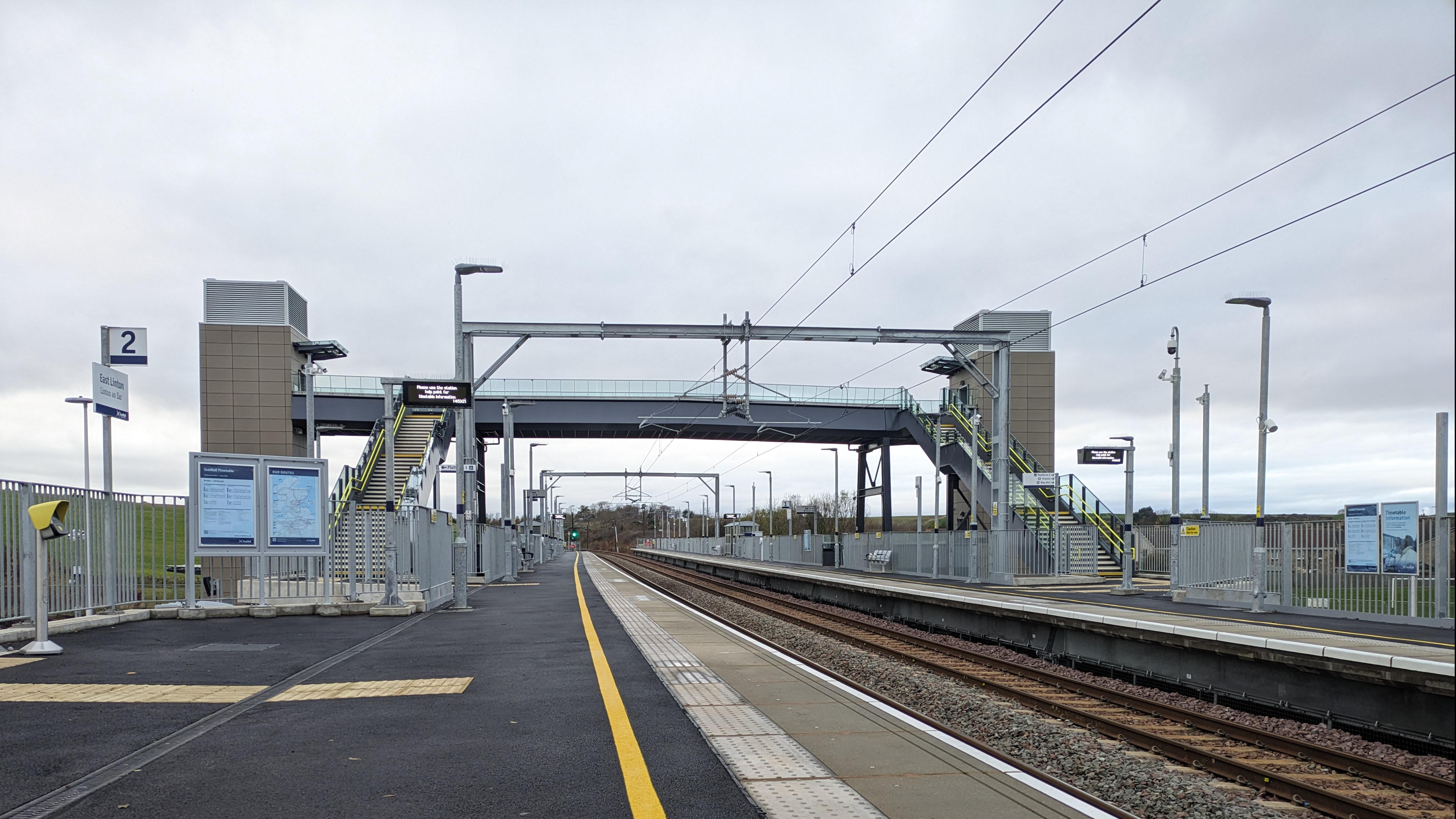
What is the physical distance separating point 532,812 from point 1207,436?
98.3 ft

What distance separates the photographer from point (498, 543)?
3812cm

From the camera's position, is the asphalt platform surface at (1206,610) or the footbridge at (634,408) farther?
the footbridge at (634,408)

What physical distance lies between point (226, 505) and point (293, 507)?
4.07 feet

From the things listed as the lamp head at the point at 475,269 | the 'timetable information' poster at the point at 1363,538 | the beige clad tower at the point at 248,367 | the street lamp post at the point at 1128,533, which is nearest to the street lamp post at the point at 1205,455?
the street lamp post at the point at 1128,533

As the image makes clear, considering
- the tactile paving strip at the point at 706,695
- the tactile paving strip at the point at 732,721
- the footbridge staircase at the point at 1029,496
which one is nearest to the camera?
the tactile paving strip at the point at 732,721

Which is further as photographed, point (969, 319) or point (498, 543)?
point (969, 319)

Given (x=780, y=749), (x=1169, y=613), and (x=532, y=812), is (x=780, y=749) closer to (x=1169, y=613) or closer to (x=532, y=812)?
(x=532, y=812)

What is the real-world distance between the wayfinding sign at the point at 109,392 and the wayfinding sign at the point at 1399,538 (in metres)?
20.4

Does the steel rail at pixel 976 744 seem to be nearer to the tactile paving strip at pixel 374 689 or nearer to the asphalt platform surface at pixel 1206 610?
the tactile paving strip at pixel 374 689

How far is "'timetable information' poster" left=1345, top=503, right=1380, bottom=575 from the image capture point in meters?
17.9

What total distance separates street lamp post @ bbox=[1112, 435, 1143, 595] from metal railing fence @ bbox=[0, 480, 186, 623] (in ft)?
63.9

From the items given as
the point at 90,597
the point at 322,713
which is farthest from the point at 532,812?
the point at 90,597

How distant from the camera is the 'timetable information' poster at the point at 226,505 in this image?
16.9m

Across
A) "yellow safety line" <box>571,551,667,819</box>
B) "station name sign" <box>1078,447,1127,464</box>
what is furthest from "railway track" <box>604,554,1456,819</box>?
"station name sign" <box>1078,447,1127,464</box>
